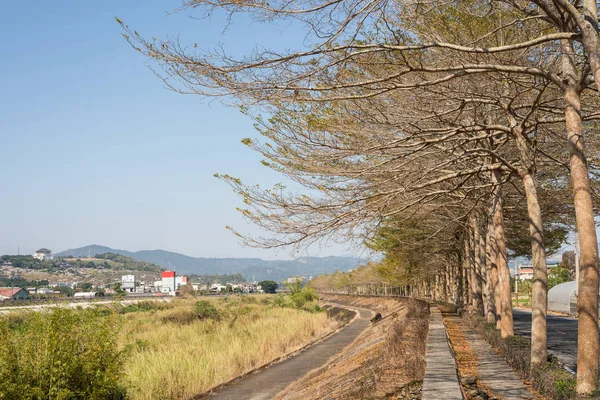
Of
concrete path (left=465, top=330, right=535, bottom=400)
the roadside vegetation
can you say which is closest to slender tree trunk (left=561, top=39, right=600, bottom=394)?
concrete path (left=465, top=330, right=535, bottom=400)

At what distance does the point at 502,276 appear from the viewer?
56.6 ft

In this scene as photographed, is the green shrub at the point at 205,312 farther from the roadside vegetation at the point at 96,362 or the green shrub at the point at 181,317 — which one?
the roadside vegetation at the point at 96,362

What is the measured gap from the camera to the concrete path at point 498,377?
8933mm

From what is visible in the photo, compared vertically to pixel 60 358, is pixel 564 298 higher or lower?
lower

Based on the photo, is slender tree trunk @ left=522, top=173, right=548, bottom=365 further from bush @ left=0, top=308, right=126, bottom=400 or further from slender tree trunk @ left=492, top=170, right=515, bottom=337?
bush @ left=0, top=308, right=126, bottom=400

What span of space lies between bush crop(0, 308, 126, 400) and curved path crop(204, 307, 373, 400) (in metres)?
5.58

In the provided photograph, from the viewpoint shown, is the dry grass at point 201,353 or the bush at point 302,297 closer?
the dry grass at point 201,353

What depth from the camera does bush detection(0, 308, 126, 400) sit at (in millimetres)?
9828

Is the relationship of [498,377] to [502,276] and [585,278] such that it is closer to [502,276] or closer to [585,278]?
[585,278]

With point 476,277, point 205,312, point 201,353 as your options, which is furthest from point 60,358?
point 205,312

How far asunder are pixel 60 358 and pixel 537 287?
28.5 ft

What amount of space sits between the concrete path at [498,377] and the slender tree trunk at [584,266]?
0.82 meters

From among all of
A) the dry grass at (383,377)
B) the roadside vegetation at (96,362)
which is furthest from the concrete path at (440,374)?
the roadside vegetation at (96,362)

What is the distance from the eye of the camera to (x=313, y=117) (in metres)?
12.9
